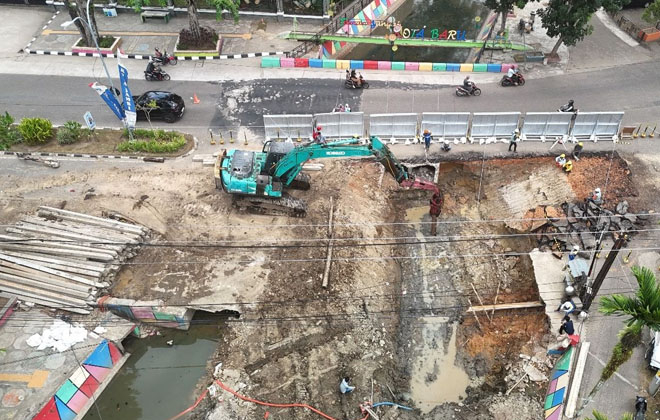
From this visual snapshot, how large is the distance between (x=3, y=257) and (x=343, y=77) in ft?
72.5

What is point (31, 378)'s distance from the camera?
20.4m

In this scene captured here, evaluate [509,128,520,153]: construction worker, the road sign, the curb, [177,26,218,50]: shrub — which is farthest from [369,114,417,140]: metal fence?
the road sign

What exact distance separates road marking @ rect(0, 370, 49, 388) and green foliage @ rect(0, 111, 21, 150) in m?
14.8

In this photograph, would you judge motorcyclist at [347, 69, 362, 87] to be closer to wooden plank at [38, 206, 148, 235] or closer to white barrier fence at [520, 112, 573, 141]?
white barrier fence at [520, 112, 573, 141]

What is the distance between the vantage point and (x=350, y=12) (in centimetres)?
4203

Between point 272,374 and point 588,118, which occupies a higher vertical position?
point 588,118

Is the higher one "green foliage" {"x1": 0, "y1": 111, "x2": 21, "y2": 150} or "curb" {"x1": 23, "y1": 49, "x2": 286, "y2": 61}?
"curb" {"x1": 23, "y1": 49, "x2": 286, "y2": 61}

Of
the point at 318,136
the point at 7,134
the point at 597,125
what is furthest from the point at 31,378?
the point at 597,125

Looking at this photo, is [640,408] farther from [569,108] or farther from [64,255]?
[64,255]

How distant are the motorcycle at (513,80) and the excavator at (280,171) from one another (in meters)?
13.2

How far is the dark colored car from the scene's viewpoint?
31.3 meters

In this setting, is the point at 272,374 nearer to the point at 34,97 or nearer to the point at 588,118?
the point at 588,118

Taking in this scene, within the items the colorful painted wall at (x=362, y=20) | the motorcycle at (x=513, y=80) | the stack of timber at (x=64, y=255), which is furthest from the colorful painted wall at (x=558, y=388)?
the colorful painted wall at (x=362, y=20)

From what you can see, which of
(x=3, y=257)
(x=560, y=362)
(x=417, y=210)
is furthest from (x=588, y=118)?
(x=3, y=257)
